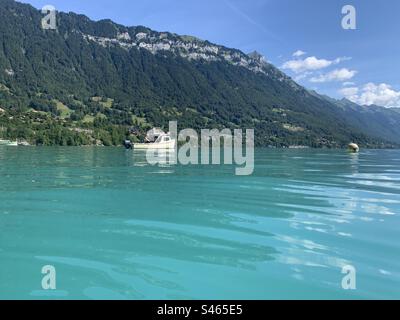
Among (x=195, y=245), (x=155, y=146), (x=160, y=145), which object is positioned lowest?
(x=195, y=245)

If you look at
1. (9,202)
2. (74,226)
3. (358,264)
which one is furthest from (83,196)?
(358,264)

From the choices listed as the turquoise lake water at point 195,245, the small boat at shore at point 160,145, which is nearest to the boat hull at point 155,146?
the small boat at shore at point 160,145

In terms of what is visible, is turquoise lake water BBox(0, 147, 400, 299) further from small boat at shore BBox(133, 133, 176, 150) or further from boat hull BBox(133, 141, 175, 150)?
small boat at shore BBox(133, 133, 176, 150)

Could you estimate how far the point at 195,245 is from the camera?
1273cm

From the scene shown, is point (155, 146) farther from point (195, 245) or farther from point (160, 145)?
point (195, 245)

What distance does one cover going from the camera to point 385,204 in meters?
21.7

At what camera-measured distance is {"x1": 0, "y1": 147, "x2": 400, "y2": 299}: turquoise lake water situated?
9195 mm

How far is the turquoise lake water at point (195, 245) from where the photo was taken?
920 centimetres

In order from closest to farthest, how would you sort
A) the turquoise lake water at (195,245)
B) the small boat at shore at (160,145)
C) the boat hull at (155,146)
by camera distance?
the turquoise lake water at (195,245), the boat hull at (155,146), the small boat at shore at (160,145)

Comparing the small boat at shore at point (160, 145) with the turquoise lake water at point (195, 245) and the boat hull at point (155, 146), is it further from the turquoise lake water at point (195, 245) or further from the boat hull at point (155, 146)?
the turquoise lake water at point (195, 245)

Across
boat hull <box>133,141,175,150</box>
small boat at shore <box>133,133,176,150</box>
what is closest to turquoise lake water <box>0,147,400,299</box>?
boat hull <box>133,141,175,150</box>

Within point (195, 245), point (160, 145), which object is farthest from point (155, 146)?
point (195, 245)
